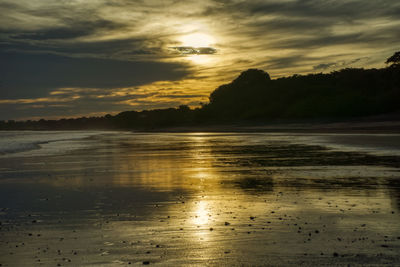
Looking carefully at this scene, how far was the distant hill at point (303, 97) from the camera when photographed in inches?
4045

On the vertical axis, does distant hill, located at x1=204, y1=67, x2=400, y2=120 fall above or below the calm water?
above

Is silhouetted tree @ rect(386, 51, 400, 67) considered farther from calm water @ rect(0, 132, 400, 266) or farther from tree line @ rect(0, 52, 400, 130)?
calm water @ rect(0, 132, 400, 266)

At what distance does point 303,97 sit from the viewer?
133 m

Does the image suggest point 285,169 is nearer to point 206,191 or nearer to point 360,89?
point 206,191

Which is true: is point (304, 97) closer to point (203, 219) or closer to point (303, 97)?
point (303, 97)

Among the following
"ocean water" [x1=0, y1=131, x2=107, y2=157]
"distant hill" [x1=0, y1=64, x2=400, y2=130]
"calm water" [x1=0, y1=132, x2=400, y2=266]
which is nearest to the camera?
"calm water" [x1=0, y1=132, x2=400, y2=266]

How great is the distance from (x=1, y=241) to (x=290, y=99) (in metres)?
131

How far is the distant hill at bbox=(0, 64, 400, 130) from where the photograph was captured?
10275 cm

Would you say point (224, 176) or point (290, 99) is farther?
point (290, 99)

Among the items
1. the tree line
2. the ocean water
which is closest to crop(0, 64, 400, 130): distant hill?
the tree line

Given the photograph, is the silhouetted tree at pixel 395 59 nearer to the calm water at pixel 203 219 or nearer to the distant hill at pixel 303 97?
the distant hill at pixel 303 97

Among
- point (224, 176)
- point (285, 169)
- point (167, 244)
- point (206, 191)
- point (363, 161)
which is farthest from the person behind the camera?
point (363, 161)

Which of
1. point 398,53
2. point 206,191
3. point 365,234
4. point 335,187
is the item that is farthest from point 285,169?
point 398,53

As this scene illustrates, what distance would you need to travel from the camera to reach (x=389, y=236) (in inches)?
284
